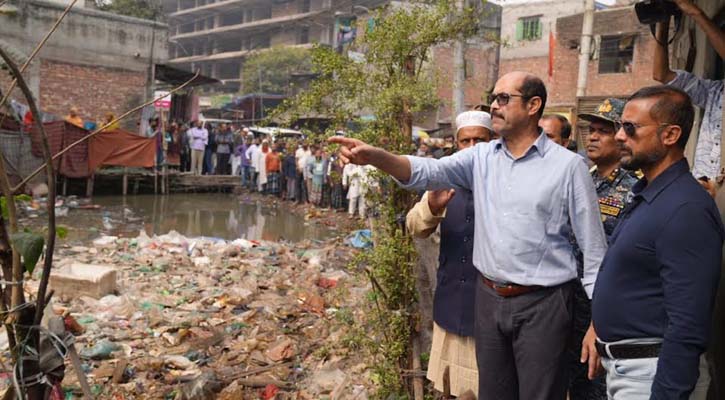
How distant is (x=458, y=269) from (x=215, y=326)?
3696 mm

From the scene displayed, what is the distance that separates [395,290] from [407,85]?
46.2 inches

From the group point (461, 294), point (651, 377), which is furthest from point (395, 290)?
point (651, 377)

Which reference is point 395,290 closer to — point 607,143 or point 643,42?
point 607,143

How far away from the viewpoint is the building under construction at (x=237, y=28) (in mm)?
46844

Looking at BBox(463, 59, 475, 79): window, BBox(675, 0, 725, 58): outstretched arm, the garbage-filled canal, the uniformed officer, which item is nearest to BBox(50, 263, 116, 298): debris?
the garbage-filled canal

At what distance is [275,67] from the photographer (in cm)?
3903

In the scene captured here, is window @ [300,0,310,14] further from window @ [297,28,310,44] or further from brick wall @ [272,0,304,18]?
window @ [297,28,310,44]

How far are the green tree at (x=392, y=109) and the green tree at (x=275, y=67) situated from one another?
113 ft

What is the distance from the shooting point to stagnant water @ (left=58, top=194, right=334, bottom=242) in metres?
12.1

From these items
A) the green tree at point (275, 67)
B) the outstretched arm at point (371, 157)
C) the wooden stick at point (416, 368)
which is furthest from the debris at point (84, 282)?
the green tree at point (275, 67)

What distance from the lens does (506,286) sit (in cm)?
245

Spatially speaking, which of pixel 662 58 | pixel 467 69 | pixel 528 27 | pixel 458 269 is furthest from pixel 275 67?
pixel 458 269

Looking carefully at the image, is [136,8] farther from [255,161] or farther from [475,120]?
[475,120]

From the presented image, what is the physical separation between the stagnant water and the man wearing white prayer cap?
890 centimetres
